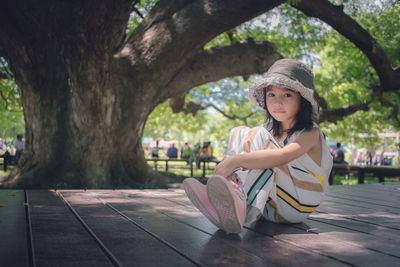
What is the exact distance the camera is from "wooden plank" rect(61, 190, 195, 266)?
190 centimetres

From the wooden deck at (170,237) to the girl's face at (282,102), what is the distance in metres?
0.83

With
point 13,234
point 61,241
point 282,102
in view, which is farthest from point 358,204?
point 13,234

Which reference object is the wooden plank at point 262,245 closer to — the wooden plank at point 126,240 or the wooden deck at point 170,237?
the wooden deck at point 170,237

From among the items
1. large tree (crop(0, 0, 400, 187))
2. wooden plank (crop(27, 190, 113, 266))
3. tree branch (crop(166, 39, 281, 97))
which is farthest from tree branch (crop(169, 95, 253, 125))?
wooden plank (crop(27, 190, 113, 266))

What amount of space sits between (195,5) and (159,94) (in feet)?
6.17

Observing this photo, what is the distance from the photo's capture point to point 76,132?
258 inches

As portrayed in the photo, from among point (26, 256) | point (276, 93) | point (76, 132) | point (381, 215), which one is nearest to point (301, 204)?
point (276, 93)

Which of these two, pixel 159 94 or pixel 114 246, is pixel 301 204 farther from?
pixel 159 94

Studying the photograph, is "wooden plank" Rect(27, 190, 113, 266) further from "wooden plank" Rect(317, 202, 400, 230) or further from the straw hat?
"wooden plank" Rect(317, 202, 400, 230)

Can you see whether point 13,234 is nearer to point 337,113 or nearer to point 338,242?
point 338,242

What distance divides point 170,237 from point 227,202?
42cm

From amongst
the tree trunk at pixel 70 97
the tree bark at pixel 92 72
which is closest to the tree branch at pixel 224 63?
the tree bark at pixel 92 72

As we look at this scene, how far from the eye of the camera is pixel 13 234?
94.3 inches

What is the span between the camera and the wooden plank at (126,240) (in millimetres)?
1896
